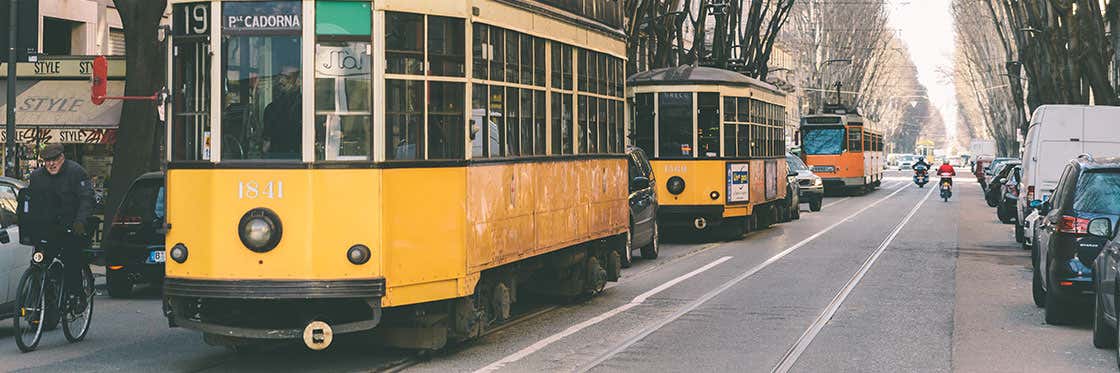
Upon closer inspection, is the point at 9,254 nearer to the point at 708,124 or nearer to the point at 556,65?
the point at 556,65

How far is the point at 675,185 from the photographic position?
943 inches

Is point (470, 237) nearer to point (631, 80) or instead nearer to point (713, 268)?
point (713, 268)

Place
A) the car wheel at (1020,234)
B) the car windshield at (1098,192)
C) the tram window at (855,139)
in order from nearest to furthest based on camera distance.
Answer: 1. the car windshield at (1098,192)
2. the car wheel at (1020,234)
3. the tram window at (855,139)

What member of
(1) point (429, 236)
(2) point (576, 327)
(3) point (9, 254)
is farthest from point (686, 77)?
(1) point (429, 236)

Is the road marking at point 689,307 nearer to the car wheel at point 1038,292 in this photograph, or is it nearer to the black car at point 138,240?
the car wheel at point 1038,292

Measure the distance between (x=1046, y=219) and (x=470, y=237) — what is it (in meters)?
6.44

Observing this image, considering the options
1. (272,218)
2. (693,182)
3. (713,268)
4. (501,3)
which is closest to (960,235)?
(693,182)

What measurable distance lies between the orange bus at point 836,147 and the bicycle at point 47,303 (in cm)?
3921

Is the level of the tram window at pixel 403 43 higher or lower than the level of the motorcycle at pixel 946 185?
higher

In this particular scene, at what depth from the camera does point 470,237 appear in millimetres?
9828

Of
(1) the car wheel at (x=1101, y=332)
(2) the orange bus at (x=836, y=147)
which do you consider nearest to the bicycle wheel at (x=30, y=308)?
(1) the car wheel at (x=1101, y=332)

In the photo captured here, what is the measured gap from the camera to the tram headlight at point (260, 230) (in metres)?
9.02

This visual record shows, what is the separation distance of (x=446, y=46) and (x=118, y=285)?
294 inches

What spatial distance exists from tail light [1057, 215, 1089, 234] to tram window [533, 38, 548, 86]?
4.66 metres
